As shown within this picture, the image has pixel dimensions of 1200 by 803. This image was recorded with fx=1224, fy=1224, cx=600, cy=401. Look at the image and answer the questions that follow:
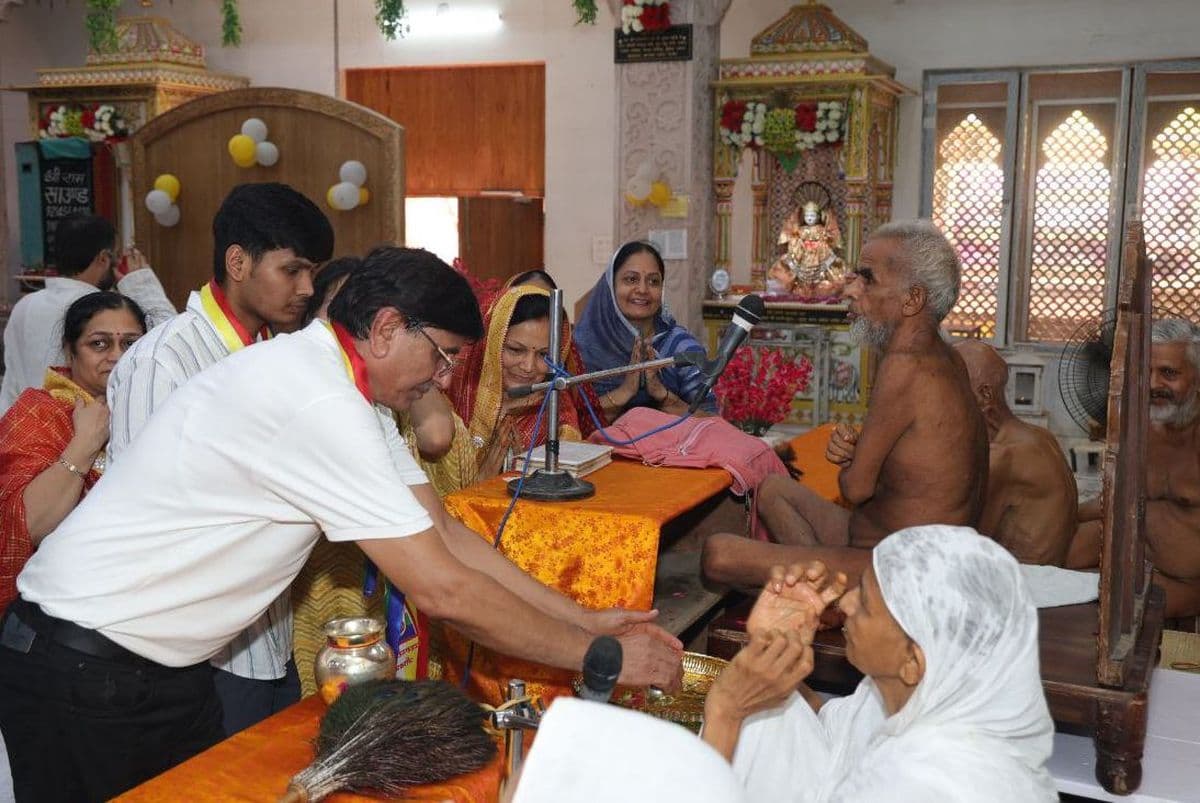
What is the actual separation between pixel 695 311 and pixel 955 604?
26.0ft

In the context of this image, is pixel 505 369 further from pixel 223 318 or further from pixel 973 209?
pixel 973 209

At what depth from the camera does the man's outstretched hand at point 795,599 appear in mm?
2047

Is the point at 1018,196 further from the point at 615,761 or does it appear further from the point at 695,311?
the point at 615,761

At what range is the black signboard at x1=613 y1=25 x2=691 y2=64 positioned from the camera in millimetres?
9266

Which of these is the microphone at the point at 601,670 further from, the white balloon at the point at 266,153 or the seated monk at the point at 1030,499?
the white balloon at the point at 266,153

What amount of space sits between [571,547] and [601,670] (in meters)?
1.50

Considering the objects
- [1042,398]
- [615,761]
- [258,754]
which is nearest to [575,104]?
[1042,398]

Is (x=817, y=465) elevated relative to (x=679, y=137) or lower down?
lower down

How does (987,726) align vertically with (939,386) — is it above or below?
below

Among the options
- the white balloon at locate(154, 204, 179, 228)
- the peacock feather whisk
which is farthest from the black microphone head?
the white balloon at locate(154, 204, 179, 228)

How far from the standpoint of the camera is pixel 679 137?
9391 millimetres

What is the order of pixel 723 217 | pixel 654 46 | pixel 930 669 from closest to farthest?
pixel 930 669 → pixel 654 46 → pixel 723 217

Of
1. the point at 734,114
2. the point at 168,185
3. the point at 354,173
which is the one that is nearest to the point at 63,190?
the point at 168,185

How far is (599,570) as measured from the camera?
9.95 feet
